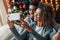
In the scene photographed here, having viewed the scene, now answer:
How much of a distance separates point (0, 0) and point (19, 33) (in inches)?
61.1

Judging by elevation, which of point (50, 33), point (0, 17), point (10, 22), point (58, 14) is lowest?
point (0, 17)

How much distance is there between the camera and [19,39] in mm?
1820

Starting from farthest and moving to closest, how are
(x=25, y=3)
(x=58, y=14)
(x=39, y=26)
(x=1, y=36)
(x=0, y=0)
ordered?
1. (x=0, y=0)
2. (x=25, y=3)
3. (x=58, y=14)
4. (x=1, y=36)
5. (x=39, y=26)

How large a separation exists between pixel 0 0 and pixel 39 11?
5.52 ft

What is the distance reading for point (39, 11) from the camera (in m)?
1.75

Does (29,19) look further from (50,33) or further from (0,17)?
(0,17)

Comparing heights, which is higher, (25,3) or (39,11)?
(39,11)

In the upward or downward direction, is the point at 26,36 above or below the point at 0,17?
above

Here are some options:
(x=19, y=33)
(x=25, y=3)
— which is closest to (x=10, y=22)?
(x=19, y=33)

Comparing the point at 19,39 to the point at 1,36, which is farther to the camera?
the point at 1,36

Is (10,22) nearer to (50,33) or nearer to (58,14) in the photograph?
(50,33)

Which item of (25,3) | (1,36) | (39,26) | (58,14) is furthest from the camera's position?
(25,3)

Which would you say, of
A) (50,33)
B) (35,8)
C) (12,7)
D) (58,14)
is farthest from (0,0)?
(50,33)

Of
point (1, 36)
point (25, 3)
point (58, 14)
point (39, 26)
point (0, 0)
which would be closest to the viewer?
point (39, 26)
